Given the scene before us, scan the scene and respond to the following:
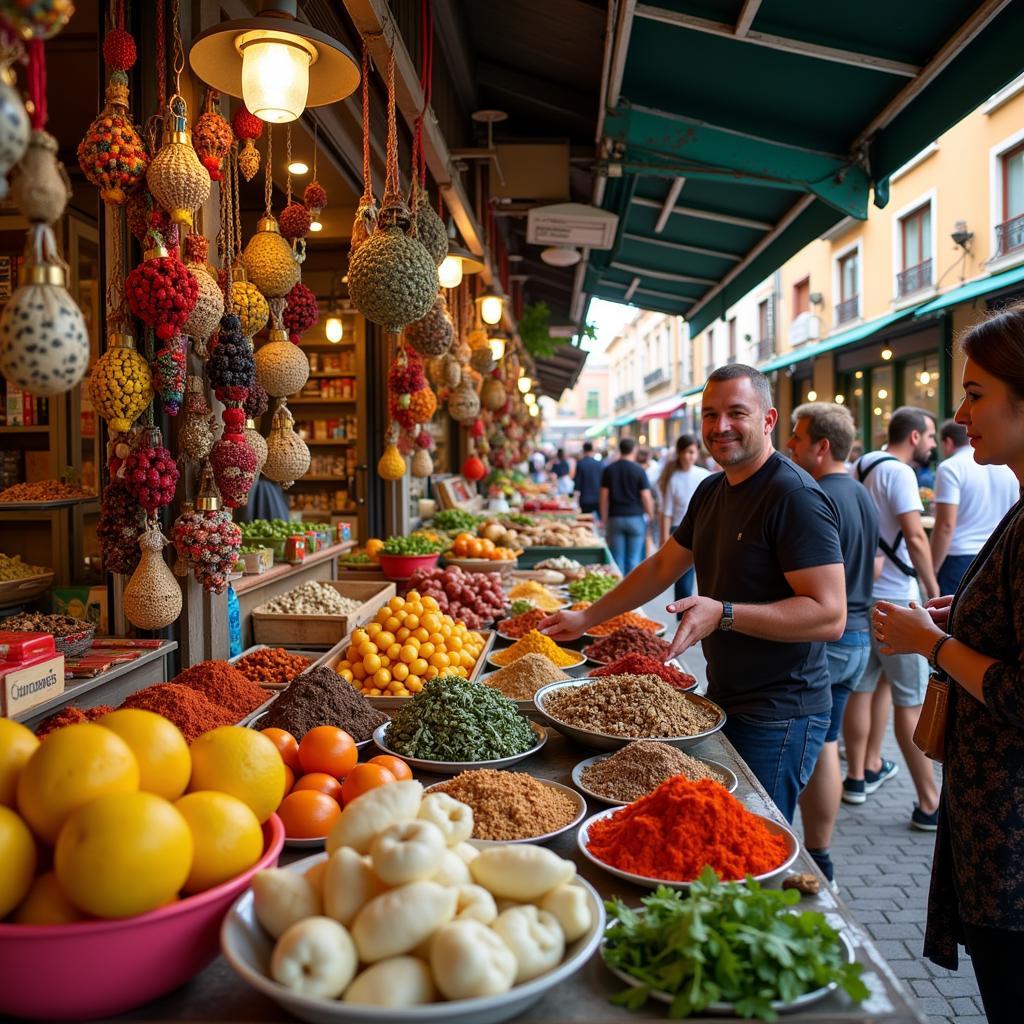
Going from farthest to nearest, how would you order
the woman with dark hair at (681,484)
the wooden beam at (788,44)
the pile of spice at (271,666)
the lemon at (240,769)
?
the woman with dark hair at (681,484), the wooden beam at (788,44), the pile of spice at (271,666), the lemon at (240,769)

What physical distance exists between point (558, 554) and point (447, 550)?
4.39ft

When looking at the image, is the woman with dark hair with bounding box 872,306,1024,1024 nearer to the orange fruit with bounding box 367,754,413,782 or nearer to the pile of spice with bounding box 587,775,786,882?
the pile of spice with bounding box 587,775,786,882

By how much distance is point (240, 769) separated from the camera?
4.56ft

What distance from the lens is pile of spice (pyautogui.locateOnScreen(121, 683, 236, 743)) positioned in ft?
6.73

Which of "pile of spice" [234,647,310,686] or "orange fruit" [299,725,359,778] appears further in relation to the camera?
"pile of spice" [234,647,310,686]

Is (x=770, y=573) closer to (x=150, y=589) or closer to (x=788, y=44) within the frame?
(x=150, y=589)

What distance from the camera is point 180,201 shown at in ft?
7.36

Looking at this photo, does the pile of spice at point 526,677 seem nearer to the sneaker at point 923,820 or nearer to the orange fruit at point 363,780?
the orange fruit at point 363,780

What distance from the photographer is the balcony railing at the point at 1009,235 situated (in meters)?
12.0

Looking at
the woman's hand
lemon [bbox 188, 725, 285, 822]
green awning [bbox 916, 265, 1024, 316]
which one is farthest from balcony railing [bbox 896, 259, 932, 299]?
lemon [bbox 188, 725, 285, 822]

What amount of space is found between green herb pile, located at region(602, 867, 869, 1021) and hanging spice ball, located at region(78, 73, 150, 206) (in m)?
2.07

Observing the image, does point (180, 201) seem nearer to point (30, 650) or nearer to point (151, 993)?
point (30, 650)

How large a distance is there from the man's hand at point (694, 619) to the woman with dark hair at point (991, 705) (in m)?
0.58

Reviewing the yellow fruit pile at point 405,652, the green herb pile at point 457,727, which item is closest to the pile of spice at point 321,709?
the green herb pile at point 457,727
